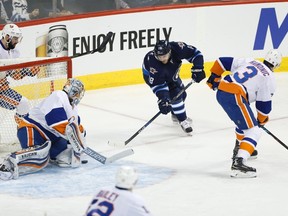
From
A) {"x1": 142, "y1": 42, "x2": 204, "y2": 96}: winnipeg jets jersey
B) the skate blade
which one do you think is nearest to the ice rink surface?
the skate blade

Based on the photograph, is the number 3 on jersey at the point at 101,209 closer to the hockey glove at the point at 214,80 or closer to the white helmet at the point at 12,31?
the hockey glove at the point at 214,80

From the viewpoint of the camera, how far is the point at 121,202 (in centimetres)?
377

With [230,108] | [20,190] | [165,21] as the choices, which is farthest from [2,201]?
[165,21]

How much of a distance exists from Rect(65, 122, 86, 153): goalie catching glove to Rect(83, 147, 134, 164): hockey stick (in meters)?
0.06

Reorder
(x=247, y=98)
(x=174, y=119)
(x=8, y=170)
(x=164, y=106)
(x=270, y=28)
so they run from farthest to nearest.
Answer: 1. (x=270, y=28)
2. (x=174, y=119)
3. (x=164, y=106)
4. (x=247, y=98)
5. (x=8, y=170)

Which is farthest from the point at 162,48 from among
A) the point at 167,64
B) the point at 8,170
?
the point at 8,170

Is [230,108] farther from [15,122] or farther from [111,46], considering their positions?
[111,46]

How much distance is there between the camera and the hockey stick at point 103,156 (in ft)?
19.7

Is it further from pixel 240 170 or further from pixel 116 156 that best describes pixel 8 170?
pixel 240 170

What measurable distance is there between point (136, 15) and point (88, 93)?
0.88 m

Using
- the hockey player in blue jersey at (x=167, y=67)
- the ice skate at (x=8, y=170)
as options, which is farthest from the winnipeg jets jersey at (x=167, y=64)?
the ice skate at (x=8, y=170)

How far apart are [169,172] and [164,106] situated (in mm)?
772

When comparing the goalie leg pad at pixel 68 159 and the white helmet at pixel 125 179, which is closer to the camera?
the white helmet at pixel 125 179

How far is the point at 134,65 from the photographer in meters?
8.82
